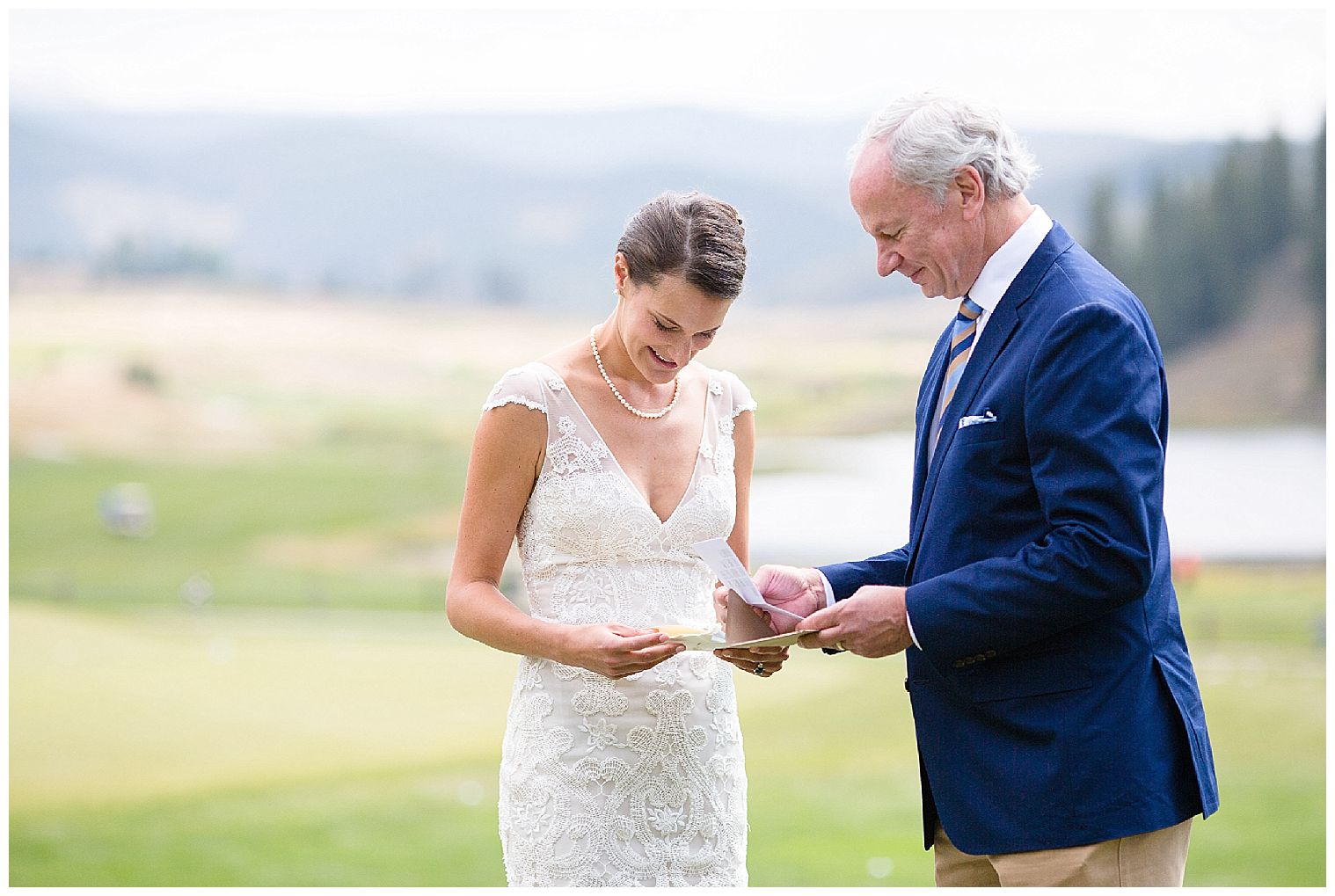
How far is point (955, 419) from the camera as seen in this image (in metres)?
1.92

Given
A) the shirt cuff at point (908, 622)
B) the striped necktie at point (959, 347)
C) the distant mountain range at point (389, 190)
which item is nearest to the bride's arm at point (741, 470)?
the striped necktie at point (959, 347)

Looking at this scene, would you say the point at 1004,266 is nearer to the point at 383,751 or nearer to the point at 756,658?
the point at 756,658

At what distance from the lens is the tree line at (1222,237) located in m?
7.25

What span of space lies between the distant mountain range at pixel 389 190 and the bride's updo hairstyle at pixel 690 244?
6276 mm

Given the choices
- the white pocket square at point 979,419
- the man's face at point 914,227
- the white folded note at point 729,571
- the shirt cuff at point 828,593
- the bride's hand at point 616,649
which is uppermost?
the man's face at point 914,227

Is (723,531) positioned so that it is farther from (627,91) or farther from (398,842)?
(627,91)

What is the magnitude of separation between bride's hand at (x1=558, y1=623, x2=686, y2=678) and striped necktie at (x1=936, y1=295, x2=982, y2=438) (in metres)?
0.54

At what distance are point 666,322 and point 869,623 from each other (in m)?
0.61

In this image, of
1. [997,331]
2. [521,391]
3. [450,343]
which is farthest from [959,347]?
[450,343]

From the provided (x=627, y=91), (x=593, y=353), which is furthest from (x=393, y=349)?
(x=593, y=353)

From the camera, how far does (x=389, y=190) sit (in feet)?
28.6

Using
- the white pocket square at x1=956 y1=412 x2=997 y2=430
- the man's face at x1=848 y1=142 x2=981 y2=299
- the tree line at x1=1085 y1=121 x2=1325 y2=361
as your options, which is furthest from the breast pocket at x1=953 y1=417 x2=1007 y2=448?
the tree line at x1=1085 y1=121 x2=1325 y2=361

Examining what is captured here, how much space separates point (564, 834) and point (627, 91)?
676cm

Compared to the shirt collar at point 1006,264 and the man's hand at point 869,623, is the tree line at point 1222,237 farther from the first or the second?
the man's hand at point 869,623
